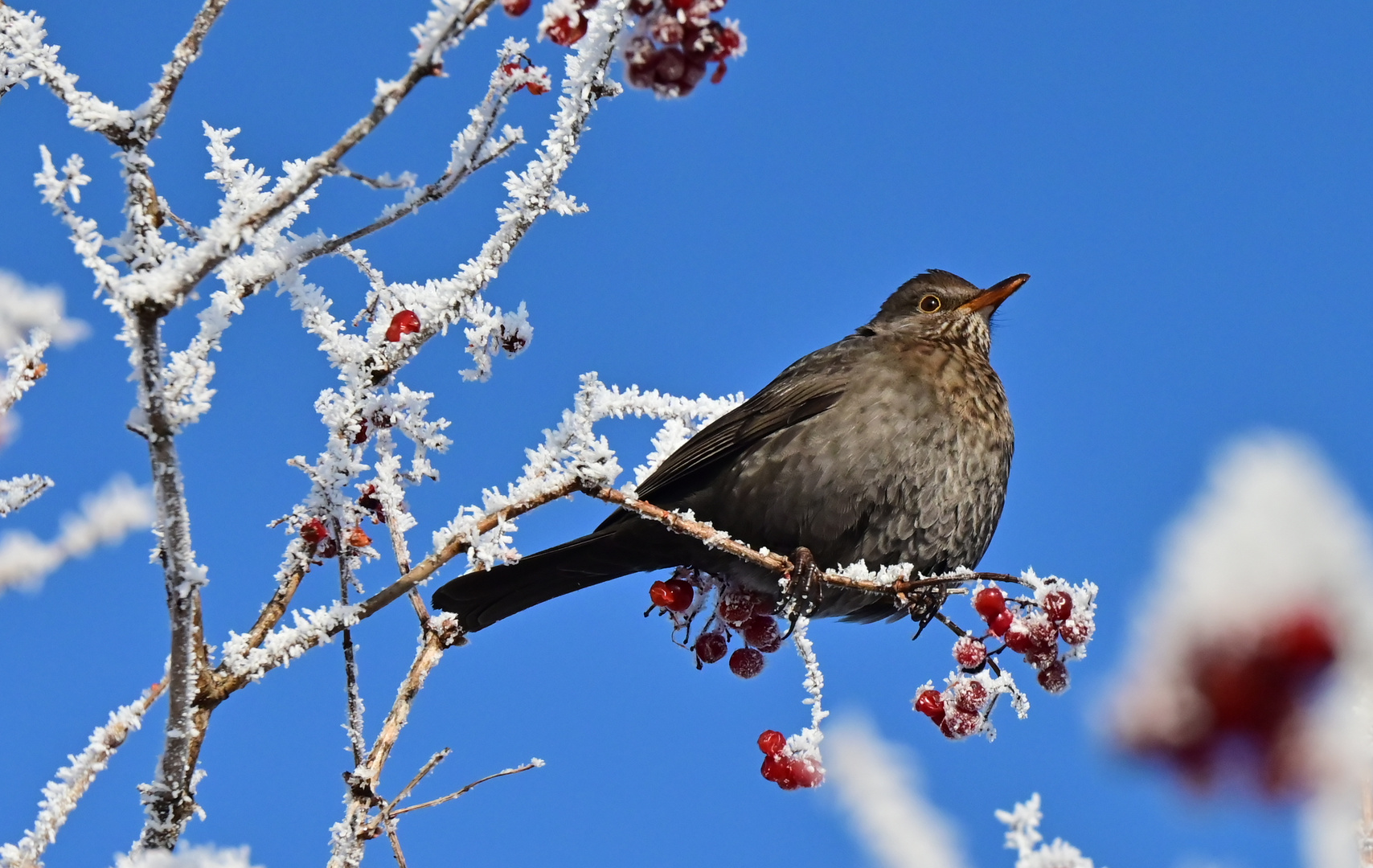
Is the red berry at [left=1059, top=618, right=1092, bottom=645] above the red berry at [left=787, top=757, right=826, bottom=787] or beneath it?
beneath

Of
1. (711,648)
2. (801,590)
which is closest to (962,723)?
(801,590)

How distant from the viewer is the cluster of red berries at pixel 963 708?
12.3 feet

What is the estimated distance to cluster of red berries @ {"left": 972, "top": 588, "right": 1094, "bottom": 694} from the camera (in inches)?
136

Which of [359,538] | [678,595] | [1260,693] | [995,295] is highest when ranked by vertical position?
[995,295]

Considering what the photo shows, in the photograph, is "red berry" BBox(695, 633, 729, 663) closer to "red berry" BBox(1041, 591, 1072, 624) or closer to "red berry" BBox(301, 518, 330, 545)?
"red berry" BBox(1041, 591, 1072, 624)

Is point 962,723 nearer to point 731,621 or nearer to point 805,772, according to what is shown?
point 805,772

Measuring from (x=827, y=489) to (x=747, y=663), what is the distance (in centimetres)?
77

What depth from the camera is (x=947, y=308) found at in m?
6.59

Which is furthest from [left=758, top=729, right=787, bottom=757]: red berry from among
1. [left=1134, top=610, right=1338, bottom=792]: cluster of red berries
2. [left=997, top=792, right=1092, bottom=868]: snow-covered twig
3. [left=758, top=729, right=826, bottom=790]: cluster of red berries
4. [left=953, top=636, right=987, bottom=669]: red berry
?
[left=1134, top=610, right=1338, bottom=792]: cluster of red berries

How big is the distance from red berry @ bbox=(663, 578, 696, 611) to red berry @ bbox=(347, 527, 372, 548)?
66.5 inches

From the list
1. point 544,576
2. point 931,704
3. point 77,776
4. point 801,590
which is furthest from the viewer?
point 544,576

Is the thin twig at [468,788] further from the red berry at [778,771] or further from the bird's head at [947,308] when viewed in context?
the bird's head at [947,308]

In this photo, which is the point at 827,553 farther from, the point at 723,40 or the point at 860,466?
the point at 723,40

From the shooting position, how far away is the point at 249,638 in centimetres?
283
